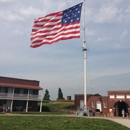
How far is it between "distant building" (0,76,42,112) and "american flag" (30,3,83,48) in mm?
17118

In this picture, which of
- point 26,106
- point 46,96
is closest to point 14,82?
point 26,106

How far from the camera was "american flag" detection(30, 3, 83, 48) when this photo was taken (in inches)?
853

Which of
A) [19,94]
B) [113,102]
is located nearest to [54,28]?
[19,94]

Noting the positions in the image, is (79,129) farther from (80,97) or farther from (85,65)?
(80,97)

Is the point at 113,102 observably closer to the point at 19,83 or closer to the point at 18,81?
the point at 19,83

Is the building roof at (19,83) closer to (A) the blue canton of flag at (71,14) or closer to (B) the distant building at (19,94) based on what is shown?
(B) the distant building at (19,94)

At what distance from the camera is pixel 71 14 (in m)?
23.5

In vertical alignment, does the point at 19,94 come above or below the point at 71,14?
below

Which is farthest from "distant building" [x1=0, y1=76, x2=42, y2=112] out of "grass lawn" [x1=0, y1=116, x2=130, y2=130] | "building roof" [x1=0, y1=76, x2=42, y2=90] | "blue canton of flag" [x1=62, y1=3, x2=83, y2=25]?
"grass lawn" [x1=0, y1=116, x2=130, y2=130]

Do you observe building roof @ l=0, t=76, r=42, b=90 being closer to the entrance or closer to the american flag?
the entrance

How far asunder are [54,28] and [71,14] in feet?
9.79

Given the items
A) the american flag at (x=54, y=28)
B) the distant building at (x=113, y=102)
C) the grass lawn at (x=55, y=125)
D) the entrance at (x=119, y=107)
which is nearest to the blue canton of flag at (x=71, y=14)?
the american flag at (x=54, y=28)

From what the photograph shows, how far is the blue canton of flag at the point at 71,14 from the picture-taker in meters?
22.6

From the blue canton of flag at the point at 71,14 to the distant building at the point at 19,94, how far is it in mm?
19276
